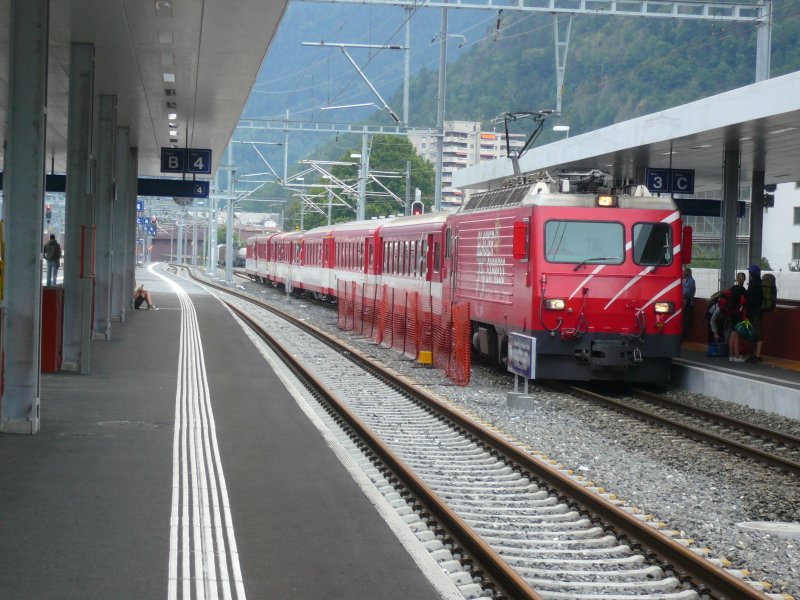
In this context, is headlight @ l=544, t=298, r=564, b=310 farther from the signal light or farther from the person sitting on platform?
the person sitting on platform

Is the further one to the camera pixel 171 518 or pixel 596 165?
pixel 596 165

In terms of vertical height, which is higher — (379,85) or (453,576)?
(379,85)

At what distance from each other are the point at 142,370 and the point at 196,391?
2.52m

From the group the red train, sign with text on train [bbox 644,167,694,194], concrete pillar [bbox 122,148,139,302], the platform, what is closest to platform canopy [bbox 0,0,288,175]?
concrete pillar [bbox 122,148,139,302]

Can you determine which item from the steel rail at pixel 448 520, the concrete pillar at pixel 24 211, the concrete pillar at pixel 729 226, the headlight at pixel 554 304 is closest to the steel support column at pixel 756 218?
the concrete pillar at pixel 729 226

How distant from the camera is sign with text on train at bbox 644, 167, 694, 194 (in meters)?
24.9

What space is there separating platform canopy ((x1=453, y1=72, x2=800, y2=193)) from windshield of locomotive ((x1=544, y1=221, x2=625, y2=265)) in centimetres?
263

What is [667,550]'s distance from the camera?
7.31 m

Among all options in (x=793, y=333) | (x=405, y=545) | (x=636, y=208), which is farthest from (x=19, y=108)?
(x=793, y=333)

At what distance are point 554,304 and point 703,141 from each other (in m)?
5.38

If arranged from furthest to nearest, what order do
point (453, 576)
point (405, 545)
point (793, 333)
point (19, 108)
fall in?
point (793, 333) → point (19, 108) → point (405, 545) → point (453, 576)

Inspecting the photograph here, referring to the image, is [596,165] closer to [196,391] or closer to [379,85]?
[196,391]

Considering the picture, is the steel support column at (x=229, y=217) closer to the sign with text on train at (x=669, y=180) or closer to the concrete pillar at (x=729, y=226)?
the sign with text on train at (x=669, y=180)

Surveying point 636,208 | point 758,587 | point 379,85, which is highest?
point 379,85
